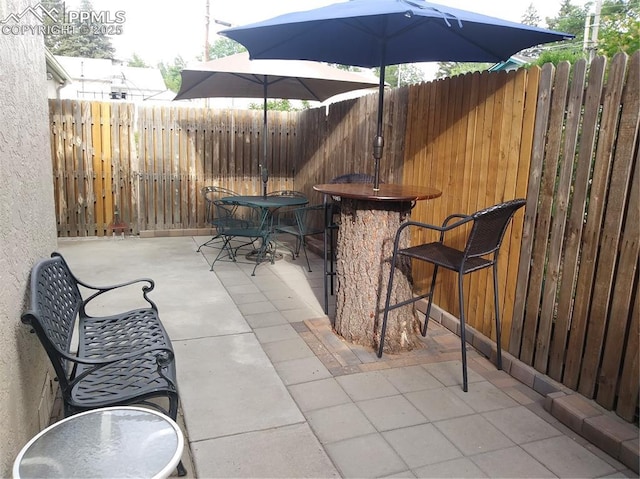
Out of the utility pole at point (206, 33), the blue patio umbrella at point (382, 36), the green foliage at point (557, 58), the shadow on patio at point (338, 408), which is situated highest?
the utility pole at point (206, 33)

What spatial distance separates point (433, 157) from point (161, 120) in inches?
185

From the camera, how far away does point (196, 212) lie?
24.8 feet

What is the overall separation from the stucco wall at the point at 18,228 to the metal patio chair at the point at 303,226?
309 cm

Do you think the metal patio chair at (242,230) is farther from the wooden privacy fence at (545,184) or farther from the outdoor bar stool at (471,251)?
the outdoor bar stool at (471,251)

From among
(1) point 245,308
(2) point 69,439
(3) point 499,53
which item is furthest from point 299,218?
(2) point 69,439

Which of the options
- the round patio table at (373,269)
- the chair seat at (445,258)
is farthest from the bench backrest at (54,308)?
the chair seat at (445,258)

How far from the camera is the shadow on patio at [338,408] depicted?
Result: 219 cm

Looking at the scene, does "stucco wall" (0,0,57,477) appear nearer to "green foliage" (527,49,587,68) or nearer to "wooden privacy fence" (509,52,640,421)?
"wooden privacy fence" (509,52,640,421)

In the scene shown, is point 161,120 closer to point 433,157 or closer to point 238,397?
point 433,157

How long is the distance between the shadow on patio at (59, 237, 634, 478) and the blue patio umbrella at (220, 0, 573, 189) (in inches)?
54.5

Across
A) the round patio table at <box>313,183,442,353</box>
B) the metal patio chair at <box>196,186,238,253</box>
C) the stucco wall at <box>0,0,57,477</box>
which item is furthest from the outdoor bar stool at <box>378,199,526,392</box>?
the metal patio chair at <box>196,186,238,253</box>

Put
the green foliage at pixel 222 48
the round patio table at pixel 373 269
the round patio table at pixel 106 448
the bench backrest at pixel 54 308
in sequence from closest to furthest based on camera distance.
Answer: the round patio table at pixel 106 448 → the bench backrest at pixel 54 308 → the round patio table at pixel 373 269 → the green foliage at pixel 222 48

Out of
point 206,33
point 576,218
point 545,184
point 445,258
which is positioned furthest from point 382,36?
point 206,33

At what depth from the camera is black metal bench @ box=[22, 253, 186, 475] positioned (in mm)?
1899
